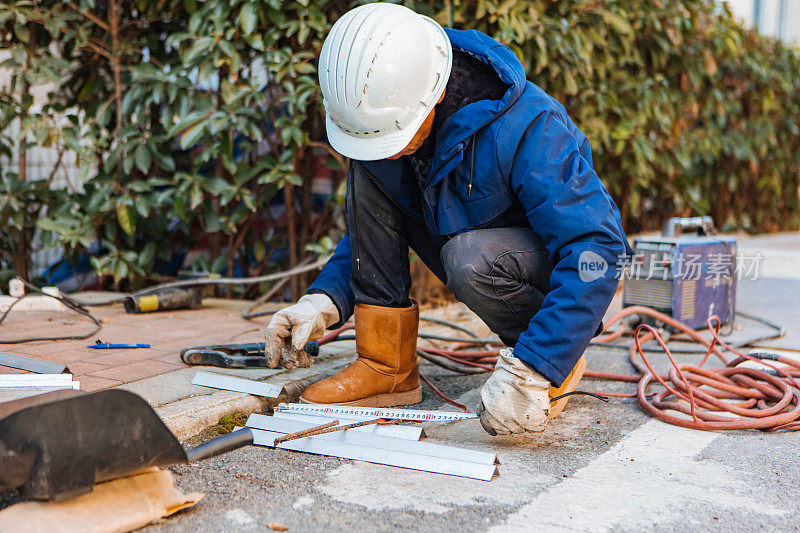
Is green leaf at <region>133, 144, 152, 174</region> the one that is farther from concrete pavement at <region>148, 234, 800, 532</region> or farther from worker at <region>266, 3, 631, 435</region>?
concrete pavement at <region>148, 234, 800, 532</region>

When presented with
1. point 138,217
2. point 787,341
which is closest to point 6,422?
point 138,217

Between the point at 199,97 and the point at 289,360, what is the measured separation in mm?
1818

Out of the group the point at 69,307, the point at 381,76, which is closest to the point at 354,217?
the point at 381,76

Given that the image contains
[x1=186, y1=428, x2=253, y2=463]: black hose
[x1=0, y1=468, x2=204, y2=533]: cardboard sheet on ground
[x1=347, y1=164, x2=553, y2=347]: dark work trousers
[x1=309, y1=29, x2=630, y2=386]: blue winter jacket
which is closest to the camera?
[x1=0, y1=468, x2=204, y2=533]: cardboard sheet on ground

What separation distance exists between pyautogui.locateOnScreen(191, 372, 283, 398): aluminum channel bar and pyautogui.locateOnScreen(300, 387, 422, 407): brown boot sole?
0.09 m

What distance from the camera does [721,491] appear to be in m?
1.67

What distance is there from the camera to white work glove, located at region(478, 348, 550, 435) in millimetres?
1817

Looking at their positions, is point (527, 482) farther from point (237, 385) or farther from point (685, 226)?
point (685, 226)

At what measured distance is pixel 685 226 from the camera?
11.1 ft

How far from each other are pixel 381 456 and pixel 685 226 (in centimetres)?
216

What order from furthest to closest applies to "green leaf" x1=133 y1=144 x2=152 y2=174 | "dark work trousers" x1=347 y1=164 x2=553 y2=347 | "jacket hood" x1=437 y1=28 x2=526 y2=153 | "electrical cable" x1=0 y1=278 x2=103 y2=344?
"green leaf" x1=133 y1=144 x2=152 y2=174 → "electrical cable" x1=0 y1=278 x2=103 y2=344 → "dark work trousers" x1=347 y1=164 x2=553 y2=347 → "jacket hood" x1=437 y1=28 x2=526 y2=153

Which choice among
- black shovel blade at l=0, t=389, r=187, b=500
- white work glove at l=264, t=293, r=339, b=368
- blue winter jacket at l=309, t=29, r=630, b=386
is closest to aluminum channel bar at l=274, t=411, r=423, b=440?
white work glove at l=264, t=293, r=339, b=368

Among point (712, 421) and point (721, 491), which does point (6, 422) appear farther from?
point (712, 421)

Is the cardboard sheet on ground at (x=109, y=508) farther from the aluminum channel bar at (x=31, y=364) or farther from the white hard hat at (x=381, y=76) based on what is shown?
the white hard hat at (x=381, y=76)
